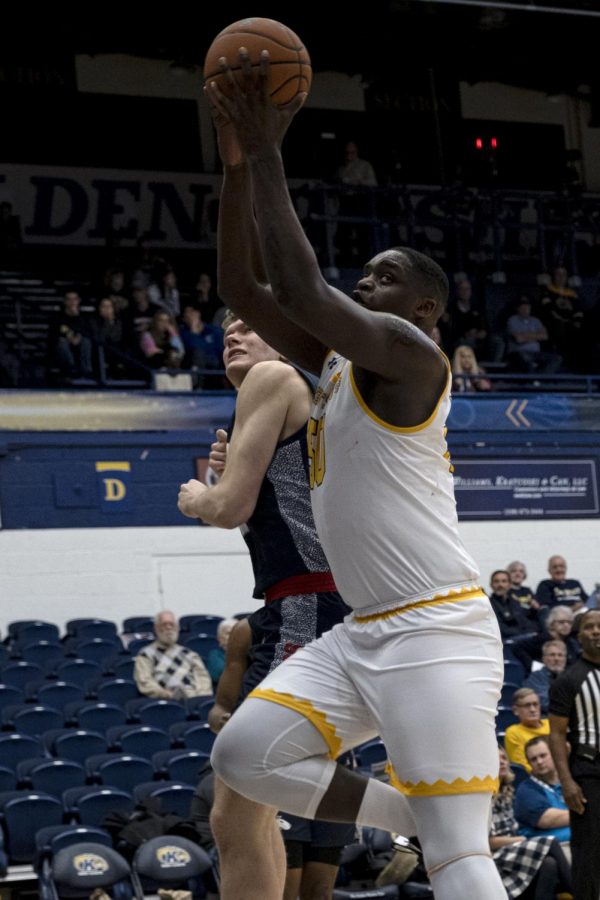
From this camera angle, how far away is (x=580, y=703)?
812cm

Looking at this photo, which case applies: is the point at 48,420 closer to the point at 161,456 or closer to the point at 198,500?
the point at 161,456

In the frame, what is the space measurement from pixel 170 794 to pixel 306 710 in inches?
247

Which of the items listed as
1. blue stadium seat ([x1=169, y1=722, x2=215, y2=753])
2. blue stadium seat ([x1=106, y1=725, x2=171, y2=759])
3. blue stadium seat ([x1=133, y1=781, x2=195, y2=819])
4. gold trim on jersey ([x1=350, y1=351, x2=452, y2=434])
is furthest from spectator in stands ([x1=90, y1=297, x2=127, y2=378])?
gold trim on jersey ([x1=350, y1=351, x2=452, y2=434])

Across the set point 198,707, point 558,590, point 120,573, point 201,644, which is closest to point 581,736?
point 198,707

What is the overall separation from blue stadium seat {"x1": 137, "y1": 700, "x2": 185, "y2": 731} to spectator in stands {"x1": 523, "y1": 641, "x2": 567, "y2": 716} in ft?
11.1

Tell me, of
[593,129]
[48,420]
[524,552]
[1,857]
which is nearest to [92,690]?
[1,857]

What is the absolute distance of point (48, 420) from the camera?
16047 mm

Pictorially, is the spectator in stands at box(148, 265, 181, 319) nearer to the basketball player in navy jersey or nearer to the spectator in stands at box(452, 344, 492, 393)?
the spectator in stands at box(452, 344, 492, 393)

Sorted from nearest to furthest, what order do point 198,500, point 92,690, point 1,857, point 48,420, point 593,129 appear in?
point 198,500 → point 1,857 → point 92,690 → point 48,420 → point 593,129

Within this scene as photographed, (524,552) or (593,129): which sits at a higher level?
(593,129)

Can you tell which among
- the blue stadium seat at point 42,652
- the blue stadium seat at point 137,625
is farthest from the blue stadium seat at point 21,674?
the blue stadium seat at point 137,625

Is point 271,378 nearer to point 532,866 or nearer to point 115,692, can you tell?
point 532,866

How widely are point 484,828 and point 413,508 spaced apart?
80 cm

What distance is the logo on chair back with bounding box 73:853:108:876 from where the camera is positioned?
26.9 ft
